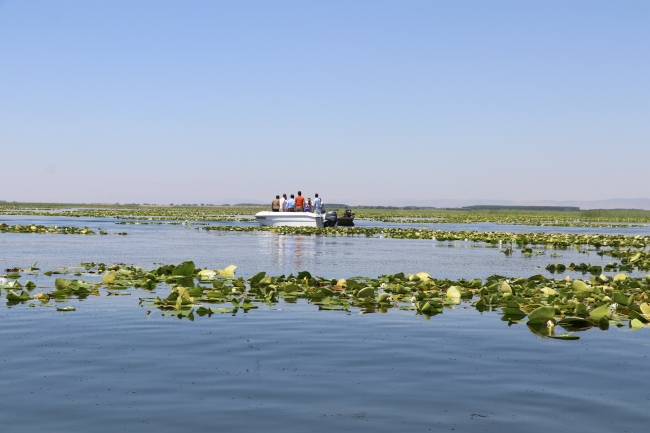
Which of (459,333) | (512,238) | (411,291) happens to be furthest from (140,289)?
(512,238)

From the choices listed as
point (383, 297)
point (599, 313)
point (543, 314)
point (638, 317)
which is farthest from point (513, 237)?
point (543, 314)

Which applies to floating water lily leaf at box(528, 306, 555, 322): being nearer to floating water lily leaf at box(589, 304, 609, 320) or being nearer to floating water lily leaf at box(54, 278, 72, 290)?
floating water lily leaf at box(589, 304, 609, 320)

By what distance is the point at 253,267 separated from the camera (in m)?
27.2

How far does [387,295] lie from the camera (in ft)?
57.6

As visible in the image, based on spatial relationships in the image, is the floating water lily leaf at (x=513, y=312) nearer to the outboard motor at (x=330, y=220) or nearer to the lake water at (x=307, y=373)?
the lake water at (x=307, y=373)

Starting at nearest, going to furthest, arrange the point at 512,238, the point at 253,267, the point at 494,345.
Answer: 1. the point at 494,345
2. the point at 253,267
3. the point at 512,238

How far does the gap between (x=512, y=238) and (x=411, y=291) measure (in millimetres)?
31355

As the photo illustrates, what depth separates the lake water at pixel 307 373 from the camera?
8055 mm

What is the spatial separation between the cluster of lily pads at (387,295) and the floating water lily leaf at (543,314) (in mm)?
19

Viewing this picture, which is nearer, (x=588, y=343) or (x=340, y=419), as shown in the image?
(x=340, y=419)

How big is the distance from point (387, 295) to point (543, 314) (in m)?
4.12

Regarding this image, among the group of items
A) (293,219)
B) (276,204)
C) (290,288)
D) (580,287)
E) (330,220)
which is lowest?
(290,288)

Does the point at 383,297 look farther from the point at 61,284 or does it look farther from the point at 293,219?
the point at 293,219

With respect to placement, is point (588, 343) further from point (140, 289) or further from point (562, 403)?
point (140, 289)
